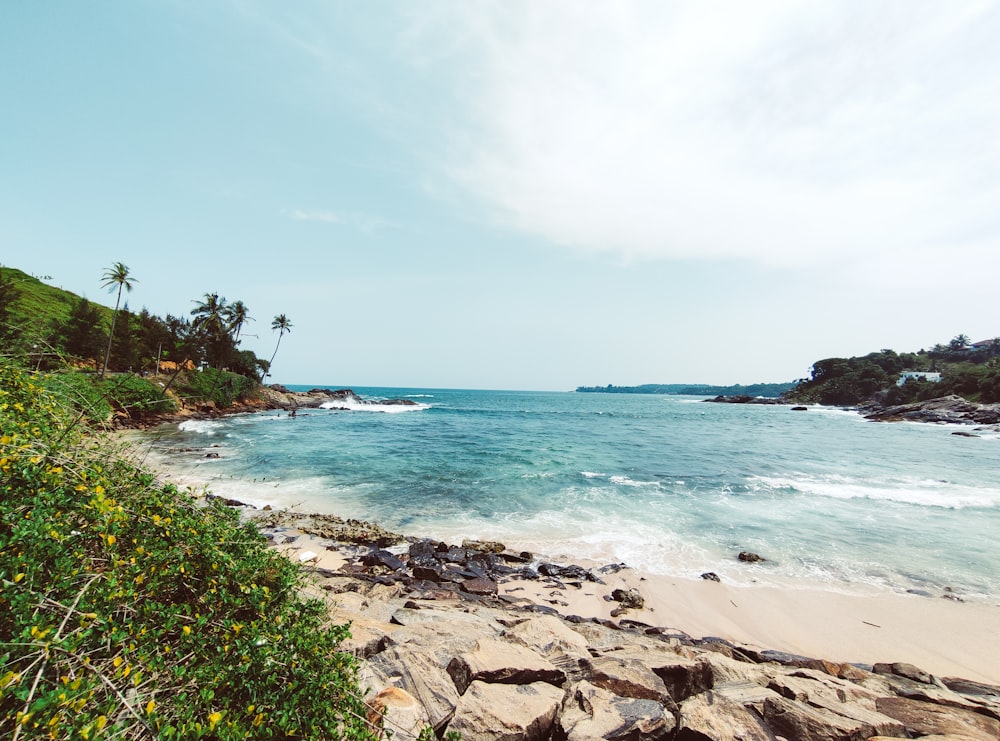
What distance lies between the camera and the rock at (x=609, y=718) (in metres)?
3.97

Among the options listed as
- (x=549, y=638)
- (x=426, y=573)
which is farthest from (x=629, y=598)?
(x=426, y=573)

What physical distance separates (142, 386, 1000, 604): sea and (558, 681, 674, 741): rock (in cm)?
675

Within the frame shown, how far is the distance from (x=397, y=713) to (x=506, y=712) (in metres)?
1.07

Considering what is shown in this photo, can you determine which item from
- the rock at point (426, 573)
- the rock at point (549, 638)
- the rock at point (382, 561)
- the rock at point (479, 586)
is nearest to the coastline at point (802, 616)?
the rock at point (479, 586)

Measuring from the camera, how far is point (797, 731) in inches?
172

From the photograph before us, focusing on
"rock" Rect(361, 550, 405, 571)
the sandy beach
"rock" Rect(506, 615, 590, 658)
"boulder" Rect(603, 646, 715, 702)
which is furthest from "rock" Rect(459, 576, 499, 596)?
"boulder" Rect(603, 646, 715, 702)

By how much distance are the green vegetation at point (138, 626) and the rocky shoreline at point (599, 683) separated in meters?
0.99

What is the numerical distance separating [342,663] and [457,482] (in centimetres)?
1676

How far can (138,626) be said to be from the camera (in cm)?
335

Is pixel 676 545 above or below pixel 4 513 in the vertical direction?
below

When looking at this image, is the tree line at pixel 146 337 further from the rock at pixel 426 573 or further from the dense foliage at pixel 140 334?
the rock at pixel 426 573

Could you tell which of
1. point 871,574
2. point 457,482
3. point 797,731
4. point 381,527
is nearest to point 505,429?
point 457,482

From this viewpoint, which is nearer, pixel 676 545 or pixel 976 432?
pixel 676 545

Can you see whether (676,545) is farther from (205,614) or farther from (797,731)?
(205,614)
